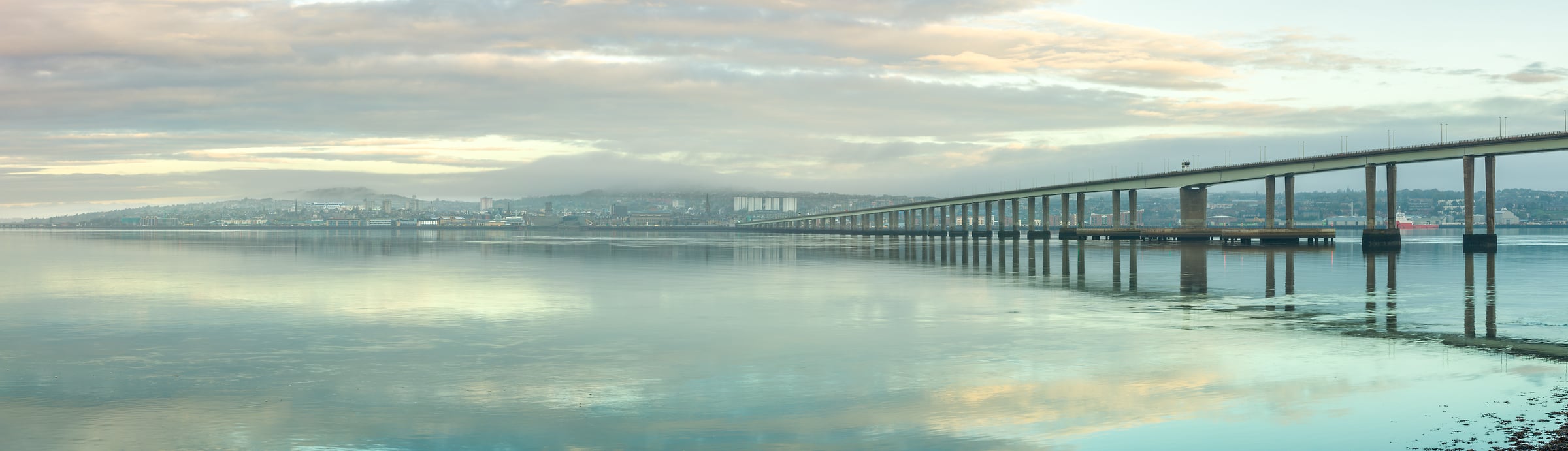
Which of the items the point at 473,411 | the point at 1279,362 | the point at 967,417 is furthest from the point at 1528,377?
the point at 473,411

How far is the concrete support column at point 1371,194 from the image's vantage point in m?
110

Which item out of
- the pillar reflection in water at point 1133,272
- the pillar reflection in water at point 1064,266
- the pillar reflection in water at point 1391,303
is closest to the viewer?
the pillar reflection in water at point 1391,303

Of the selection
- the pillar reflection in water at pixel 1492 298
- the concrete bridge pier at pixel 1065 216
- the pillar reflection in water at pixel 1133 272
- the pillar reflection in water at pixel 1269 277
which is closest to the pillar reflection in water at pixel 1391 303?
the pillar reflection in water at pixel 1492 298

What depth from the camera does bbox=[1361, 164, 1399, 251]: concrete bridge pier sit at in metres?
102

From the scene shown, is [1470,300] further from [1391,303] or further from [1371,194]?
[1371,194]

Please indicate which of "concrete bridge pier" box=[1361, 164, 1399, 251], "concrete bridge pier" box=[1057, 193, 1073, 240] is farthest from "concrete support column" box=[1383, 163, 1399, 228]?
"concrete bridge pier" box=[1057, 193, 1073, 240]

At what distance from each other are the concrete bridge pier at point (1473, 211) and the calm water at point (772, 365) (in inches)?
2094

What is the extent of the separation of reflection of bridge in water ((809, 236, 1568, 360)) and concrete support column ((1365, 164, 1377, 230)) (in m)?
8.59

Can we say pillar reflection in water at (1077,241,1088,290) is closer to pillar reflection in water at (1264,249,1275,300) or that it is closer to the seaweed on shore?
pillar reflection in water at (1264,249,1275,300)

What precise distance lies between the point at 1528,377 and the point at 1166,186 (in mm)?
147722

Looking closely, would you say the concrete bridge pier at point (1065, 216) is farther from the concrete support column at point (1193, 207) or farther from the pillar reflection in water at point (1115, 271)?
the pillar reflection in water at point (1115, 271)

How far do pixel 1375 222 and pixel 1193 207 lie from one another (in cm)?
3910

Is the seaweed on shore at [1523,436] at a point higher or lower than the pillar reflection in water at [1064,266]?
higher

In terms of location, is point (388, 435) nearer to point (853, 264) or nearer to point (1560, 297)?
point (1560, 297)
